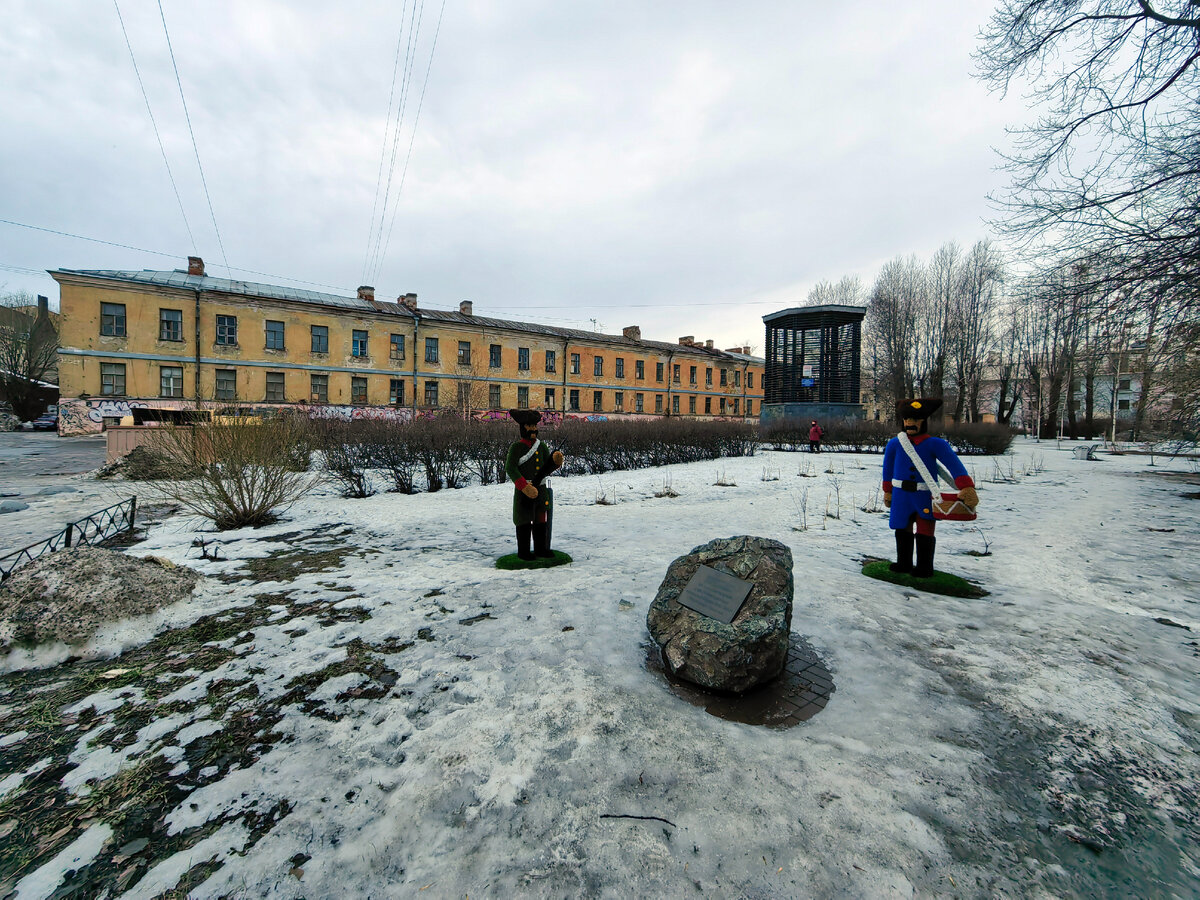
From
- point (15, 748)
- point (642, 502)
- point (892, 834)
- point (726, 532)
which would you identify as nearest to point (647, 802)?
point (892, 834)

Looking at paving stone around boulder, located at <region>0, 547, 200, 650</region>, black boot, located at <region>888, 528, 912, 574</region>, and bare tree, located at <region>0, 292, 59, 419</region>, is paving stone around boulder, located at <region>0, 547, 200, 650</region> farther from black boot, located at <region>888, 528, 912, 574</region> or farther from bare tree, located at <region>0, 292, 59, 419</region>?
bare tree, located at <region>0, 292, 59, 419</region>

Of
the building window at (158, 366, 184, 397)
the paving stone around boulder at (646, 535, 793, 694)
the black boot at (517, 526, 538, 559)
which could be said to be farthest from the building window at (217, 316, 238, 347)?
the paving stone around boulder at (646, 535, 793, 694)

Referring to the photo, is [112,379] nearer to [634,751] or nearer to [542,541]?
[542,541]

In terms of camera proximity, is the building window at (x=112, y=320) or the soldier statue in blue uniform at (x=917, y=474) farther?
the building window at (x=112, y=320)

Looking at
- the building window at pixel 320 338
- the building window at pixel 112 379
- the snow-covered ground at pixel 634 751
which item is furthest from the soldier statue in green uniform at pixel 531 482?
the building window at pixel 112 379

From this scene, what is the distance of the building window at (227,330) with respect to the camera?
26359mm

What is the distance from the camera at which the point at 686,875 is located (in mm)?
1687

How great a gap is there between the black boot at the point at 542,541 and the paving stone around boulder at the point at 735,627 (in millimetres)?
2058

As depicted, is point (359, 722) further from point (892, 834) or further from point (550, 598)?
point (892, 834)

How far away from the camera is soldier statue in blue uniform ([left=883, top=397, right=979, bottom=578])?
438 centimetres

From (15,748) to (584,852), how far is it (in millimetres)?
2844

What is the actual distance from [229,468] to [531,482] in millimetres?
4978

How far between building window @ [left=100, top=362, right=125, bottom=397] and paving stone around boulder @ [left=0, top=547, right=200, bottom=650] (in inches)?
1157

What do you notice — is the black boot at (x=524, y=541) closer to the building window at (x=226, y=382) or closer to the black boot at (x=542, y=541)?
the black boot at (x=542, y=541)
